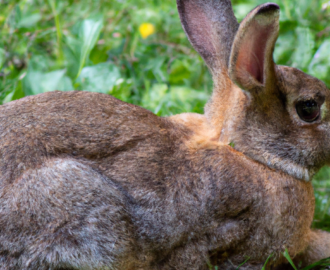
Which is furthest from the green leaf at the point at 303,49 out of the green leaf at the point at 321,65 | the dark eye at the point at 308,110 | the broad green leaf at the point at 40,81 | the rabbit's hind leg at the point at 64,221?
the rabbit's hind leg at the point at 64,221

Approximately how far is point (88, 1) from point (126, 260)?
4.12 meters

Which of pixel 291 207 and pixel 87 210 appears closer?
pixel 87 210

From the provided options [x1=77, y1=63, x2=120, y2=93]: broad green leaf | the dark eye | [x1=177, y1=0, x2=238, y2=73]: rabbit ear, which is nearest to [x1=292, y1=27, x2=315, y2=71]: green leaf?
[x1=177, y1=0, x2=238, y2=73]: rabbit ear

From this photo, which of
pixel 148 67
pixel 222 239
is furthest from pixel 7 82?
pixel 222 239

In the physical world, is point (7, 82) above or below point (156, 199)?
below

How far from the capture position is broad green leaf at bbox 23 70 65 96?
4211 mm

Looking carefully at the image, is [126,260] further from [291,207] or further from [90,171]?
[291,207]

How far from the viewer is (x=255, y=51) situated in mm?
3057

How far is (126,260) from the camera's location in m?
2.69

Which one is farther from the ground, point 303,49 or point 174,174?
point 303,49

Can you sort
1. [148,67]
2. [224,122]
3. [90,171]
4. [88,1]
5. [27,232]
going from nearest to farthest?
[27,232] → [90,171] → [224,122] → [148,67] → [88,1]

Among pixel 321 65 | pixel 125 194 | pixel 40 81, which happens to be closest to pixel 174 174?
pixel 125 194

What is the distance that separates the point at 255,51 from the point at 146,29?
2.64 meters

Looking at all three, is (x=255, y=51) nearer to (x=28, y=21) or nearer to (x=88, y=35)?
(x=88, y=35)
